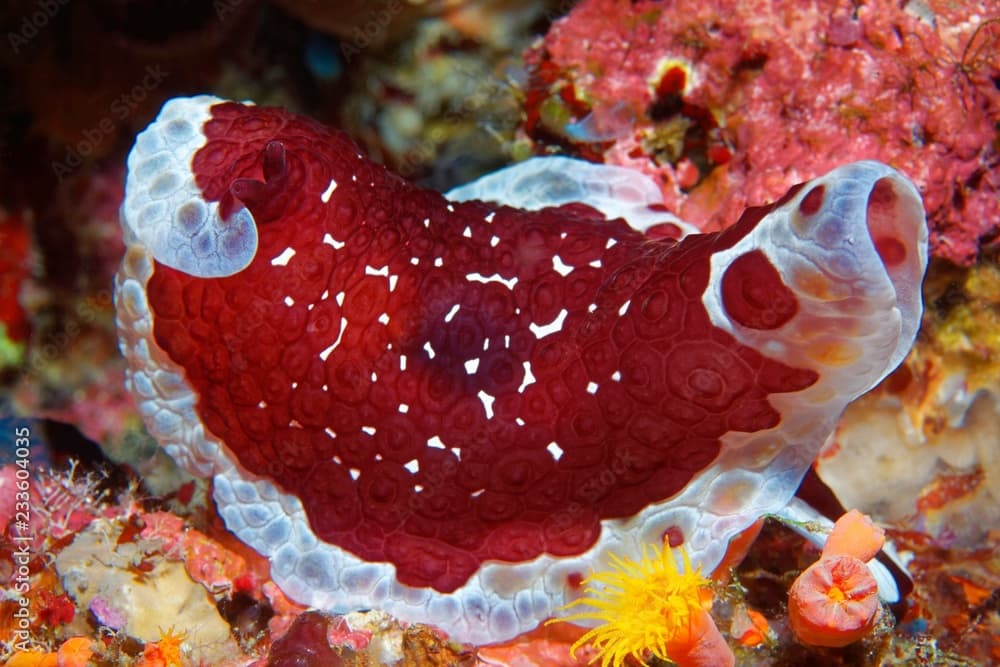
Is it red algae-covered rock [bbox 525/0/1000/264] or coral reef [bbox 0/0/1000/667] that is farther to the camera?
red algae-covered rock [bbox 525/0/1000/264]

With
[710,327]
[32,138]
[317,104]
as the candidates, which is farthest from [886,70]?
[32,138]

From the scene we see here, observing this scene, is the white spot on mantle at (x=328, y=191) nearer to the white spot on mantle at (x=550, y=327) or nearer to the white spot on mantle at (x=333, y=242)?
the white spot on mantle at (x=333, y=242)

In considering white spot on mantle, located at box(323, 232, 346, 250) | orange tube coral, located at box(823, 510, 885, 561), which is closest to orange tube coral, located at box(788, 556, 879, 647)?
orange tube coral, located at box(823, 510, 885, 561)

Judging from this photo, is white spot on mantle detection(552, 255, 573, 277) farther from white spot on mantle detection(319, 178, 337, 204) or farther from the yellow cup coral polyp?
the yellow cup coral polyp

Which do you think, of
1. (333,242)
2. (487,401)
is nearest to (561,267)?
(487,401)

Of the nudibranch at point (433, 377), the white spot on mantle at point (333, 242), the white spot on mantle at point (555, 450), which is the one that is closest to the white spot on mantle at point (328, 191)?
the nudibranch at point (433, 377)

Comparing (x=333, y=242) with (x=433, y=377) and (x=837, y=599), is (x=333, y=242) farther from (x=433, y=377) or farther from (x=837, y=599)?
(x=837, y=599)
